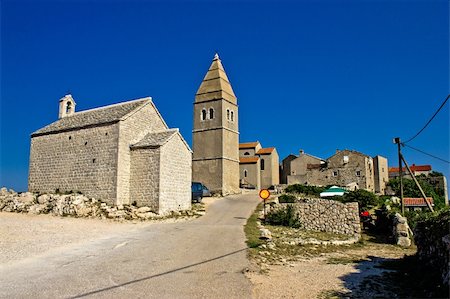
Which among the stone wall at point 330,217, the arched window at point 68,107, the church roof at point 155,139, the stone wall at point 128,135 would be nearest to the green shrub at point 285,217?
the stone wall at point 330,217

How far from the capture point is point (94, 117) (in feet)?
85.9

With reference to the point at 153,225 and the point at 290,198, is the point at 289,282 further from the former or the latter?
the point at 290,198

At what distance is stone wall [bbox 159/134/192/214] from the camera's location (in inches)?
907

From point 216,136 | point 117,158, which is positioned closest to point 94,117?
point 117,158

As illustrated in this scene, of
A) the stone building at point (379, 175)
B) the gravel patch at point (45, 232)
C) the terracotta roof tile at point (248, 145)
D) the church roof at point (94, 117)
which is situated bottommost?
the gravel patch at point (45, 232)

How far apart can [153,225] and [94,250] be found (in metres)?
6.87

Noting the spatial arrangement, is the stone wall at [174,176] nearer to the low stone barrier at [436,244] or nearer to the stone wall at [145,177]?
the stone wall at [145,177]

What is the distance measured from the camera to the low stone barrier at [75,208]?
21.1m

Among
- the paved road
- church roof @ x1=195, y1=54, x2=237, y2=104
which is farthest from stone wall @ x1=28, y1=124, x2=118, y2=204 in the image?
Result: church roof @ x1=195, y1=54, x2=237, y2=104

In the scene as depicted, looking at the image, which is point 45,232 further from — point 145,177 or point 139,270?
point 145,177

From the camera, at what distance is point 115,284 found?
27.5ft

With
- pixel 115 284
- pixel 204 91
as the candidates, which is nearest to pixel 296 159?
pixel 204 91

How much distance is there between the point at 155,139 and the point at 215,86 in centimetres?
2215

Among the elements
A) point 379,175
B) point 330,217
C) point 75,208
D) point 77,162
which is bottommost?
point 330,217
